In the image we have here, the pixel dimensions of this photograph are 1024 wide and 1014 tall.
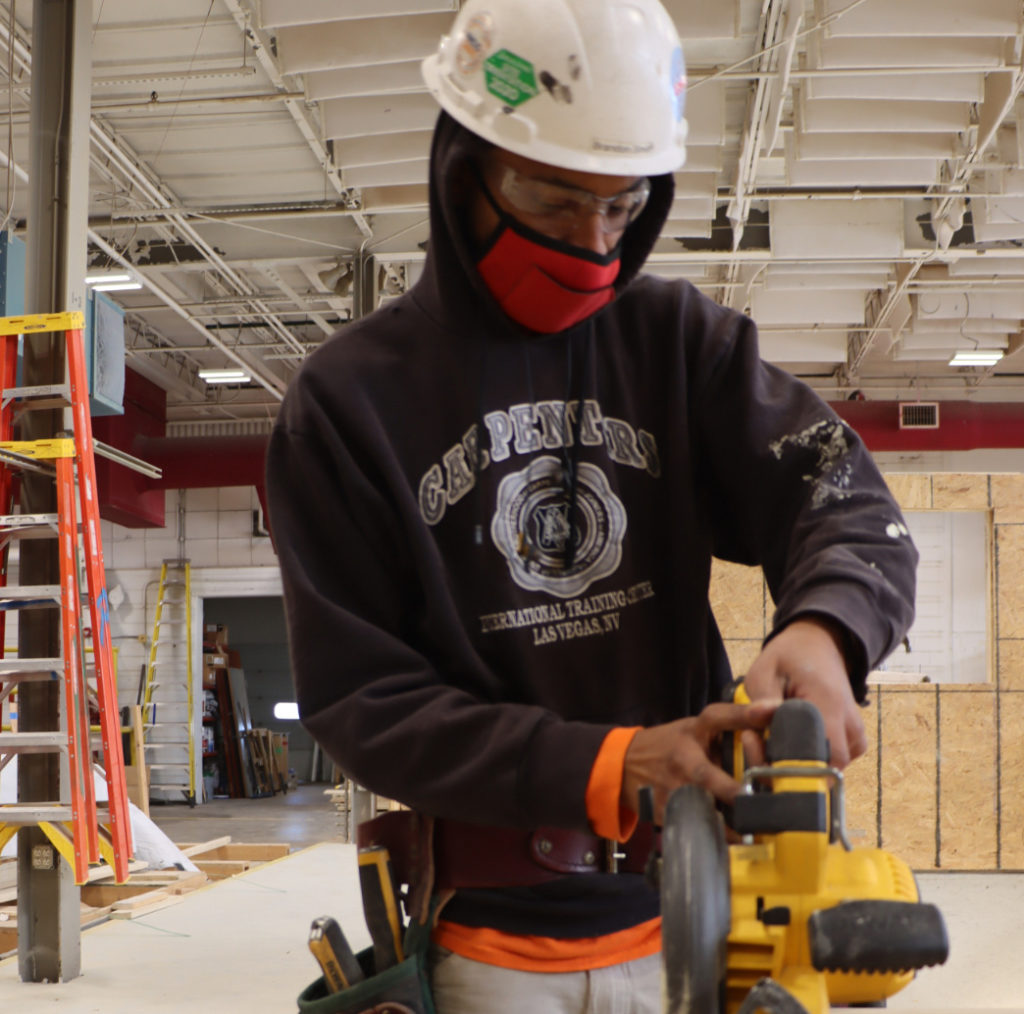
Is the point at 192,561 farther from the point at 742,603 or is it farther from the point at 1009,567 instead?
the point at 1009,567

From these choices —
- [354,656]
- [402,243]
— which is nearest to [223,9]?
[402,243]

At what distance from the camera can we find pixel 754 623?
748 cm

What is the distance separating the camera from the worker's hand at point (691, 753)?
0.94 metres

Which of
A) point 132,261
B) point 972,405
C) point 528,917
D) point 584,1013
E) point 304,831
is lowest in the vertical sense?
point 304,831

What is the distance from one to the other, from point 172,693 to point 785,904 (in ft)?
47.2

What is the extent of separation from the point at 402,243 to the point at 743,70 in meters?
2.99

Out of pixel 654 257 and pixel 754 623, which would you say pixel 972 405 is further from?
pixel 754 623

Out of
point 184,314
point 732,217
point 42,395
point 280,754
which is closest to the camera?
point 42,395

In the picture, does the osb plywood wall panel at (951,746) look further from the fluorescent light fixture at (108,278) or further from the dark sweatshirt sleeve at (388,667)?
the dark sweatshirt sleeve at (388,667)

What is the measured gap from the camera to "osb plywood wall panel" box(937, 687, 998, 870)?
7.18 meters

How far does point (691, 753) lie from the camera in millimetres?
948

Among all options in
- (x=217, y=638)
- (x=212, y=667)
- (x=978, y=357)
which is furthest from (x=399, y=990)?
(x=217, y=638)

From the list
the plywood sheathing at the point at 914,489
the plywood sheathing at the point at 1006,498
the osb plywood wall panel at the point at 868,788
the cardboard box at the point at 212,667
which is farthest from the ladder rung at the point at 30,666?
the cardboard box at the point at 212,667

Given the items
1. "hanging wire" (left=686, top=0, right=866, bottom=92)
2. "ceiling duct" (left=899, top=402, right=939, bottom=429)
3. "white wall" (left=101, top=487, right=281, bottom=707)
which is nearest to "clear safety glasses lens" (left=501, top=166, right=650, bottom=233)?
"hanging wire" (left=686, top=0, right=866, bottom=92)
